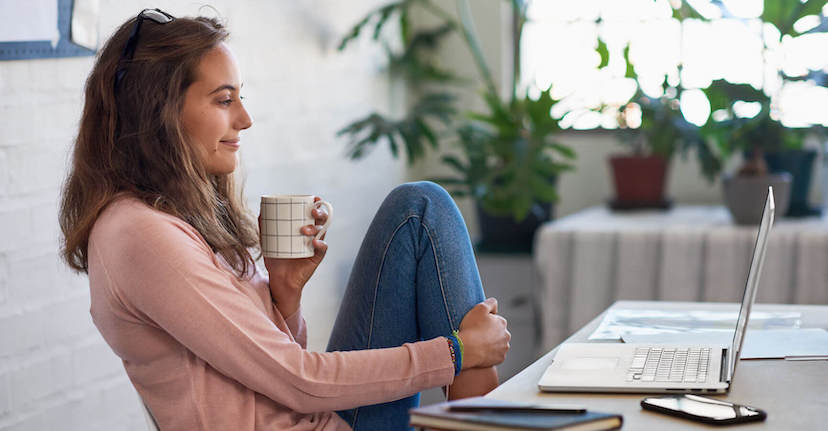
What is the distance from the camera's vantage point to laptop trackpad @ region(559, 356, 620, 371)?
1107mm

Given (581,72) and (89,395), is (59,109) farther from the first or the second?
(581,72)

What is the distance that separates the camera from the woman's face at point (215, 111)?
1.24m

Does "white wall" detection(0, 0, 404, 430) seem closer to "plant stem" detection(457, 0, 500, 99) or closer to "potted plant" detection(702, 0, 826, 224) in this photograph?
"plant stem" detection(457, 0, 500, 99)

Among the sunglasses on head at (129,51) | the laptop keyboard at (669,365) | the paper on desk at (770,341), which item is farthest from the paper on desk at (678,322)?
the sunglasses on head at (129,51)

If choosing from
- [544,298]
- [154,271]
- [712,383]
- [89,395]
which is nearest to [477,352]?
[712,383]

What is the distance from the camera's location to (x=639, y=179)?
3119 mm

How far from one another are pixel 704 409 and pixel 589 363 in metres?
0.21

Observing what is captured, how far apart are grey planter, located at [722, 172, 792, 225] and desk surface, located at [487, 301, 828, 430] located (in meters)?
1.64

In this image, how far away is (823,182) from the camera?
3.17 metres

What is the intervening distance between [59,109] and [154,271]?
2.41ft

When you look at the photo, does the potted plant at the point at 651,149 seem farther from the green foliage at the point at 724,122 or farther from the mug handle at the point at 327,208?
the mug handle at the point at 327,208

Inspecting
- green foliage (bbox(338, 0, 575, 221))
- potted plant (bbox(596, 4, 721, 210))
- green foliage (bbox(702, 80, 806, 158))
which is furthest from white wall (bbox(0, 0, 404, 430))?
green foliage (bbox(702, 80, 806, 158))

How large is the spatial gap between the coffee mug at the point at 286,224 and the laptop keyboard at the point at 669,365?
440mm

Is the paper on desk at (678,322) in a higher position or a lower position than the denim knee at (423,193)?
lower
